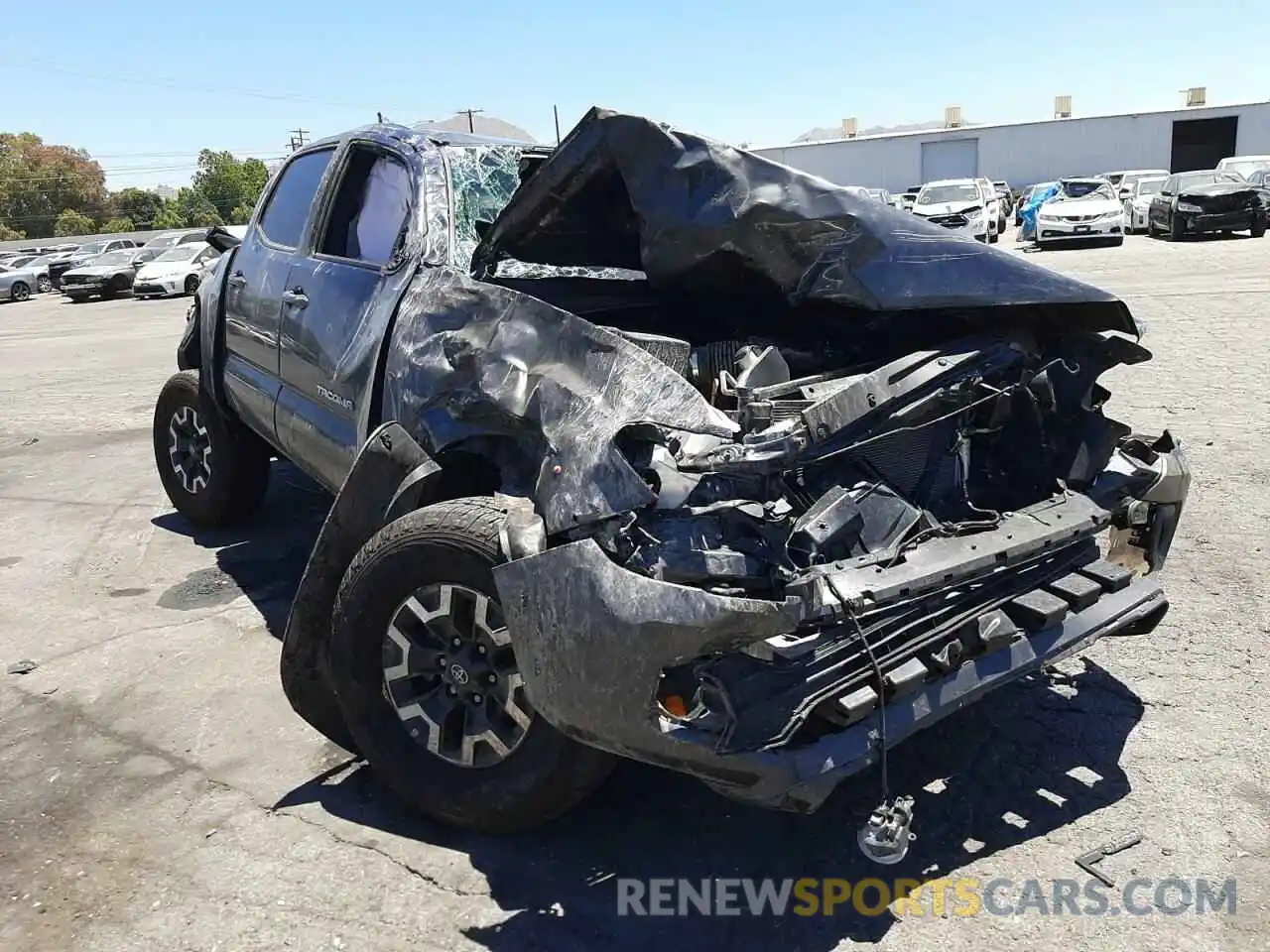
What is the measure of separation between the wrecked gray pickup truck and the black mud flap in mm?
10

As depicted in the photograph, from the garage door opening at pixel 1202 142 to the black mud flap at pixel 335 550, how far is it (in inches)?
2184

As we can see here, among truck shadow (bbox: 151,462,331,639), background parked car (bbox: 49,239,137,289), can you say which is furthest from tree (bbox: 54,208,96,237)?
truck shadow (bbox: 151,462,331,639)

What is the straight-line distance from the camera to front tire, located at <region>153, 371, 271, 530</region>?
239 inches

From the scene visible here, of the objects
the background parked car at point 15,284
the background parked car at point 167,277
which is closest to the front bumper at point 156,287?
the background parked car at point 167,277

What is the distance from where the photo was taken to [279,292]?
487cm

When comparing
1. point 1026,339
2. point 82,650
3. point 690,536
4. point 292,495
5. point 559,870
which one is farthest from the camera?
point 292,495

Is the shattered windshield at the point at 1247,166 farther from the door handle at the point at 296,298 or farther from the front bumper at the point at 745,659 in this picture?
the front bumper at the point at 745,659

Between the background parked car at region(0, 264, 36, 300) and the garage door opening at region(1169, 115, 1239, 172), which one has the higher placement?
the garage door opening at region(1169, 115, 1239, 172)

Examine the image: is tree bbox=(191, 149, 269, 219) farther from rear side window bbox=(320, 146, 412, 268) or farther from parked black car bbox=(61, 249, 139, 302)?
rear side window bbox=(320, 146, 412, 268)

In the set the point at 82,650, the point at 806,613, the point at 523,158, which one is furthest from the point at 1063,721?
the point at 82,650

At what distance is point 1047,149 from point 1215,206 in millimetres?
29318

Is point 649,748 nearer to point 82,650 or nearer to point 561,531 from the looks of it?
point 561,531

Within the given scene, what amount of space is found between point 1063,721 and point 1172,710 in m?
0.40

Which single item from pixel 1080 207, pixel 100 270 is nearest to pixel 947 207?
pixel 1080 207
